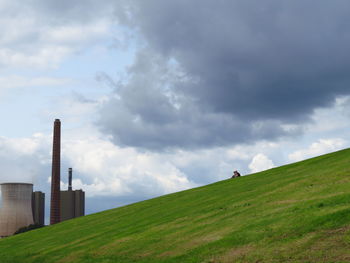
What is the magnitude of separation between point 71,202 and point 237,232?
11007 cm

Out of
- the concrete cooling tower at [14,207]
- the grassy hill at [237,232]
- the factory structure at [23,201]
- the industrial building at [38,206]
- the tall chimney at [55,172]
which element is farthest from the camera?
the industrial building at [38,206]

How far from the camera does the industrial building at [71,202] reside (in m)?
121

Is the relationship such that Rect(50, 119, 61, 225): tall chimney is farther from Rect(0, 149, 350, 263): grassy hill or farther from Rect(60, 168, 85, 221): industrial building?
Rect(0, 149, 350, 263): grassy hill

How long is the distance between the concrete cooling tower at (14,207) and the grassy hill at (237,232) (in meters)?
43.7

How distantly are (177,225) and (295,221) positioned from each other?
348 inches

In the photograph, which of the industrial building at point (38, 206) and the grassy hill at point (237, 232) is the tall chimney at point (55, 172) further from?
the grassy hill at point (237, 232)

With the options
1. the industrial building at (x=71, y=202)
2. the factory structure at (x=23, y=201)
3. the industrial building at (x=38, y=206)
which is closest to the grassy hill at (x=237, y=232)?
the factory structure at (x=23, y=201)

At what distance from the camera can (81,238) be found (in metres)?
30.7

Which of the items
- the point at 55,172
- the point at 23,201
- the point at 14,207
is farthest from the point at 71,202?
the point at 14,207

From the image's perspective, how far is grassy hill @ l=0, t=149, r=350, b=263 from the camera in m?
13.8

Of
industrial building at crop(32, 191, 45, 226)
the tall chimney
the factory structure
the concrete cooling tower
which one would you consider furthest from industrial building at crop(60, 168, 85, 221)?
the concrete cooling tower

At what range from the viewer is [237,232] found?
17359 mm

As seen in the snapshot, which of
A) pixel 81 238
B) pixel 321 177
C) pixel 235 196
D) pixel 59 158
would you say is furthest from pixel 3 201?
pixel 321 177

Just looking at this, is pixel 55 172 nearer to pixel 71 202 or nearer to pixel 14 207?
pixel 14 207
